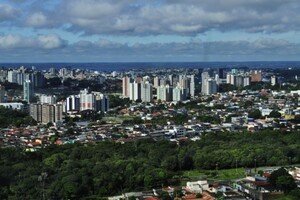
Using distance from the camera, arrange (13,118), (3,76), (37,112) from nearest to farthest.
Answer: (13,118)
(37,112)
(3,76)

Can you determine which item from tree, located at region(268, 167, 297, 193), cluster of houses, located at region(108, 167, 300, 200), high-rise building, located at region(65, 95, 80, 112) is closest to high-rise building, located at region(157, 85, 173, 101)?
high-rise building, located at region(65, 95, 80, 112)

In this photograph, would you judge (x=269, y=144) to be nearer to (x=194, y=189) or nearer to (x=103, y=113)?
(x=194, y=189)

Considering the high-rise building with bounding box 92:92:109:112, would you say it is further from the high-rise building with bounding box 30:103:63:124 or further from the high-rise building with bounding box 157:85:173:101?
the high-rise building with bounding box 157:85:173:101

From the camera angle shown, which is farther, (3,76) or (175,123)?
(3,76)

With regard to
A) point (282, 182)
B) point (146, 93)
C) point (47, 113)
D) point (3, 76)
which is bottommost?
point (47, 113)

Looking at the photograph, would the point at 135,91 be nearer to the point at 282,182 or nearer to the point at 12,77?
the point at 12,77

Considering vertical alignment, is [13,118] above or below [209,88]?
below

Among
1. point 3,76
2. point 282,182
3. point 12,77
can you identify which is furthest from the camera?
point 3,76

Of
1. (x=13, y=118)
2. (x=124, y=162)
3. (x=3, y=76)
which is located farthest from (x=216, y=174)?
(x=3, y=76)
